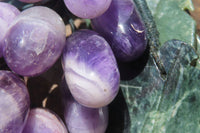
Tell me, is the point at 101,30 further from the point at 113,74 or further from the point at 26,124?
the point at 26,124

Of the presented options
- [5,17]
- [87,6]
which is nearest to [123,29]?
[87,6]

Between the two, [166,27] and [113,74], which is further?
[166,27]

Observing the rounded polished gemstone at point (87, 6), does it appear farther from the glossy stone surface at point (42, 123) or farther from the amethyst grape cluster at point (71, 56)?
the glossy stone surface at point (42, 123)

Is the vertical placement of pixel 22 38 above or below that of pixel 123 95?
above

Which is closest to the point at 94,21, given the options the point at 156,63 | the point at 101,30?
the point at 101,30

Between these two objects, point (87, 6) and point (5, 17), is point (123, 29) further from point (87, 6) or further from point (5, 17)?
point (5, 17)

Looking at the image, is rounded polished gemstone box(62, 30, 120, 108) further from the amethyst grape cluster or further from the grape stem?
the grape stem
